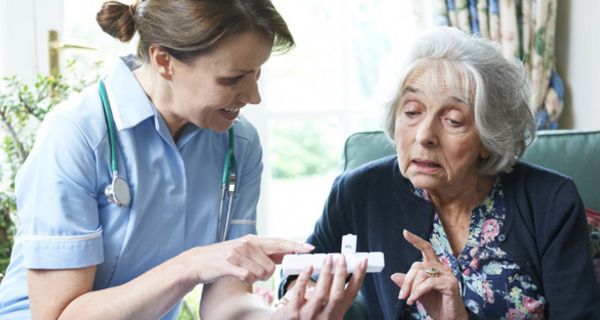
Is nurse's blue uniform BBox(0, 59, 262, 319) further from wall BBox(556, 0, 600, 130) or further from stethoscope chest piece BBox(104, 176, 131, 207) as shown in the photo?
wall BBox(556, 0, 600, 130)

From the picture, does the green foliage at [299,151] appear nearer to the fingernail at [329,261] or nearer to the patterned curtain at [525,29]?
the patterned curtain at [525,29]

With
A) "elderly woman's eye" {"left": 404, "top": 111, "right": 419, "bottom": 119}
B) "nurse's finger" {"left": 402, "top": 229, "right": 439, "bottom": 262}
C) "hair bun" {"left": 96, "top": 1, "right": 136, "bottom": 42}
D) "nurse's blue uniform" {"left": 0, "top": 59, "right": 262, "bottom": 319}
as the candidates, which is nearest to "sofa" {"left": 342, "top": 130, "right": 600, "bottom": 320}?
"elderly woman's eye" {"left": 404, "top": 111, "right": 419, "bottom": 119}

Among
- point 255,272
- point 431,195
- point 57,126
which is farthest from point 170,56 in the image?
point 431,195

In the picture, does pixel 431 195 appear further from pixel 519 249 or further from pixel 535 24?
pixel 535 24

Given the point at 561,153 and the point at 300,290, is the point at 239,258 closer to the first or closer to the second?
the point at 300,290

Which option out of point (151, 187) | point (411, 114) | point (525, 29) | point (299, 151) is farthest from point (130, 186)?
point (299, 151)

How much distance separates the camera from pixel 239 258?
1516 mm

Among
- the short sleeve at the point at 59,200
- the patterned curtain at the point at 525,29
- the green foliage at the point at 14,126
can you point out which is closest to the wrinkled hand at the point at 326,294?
the short sleeve at the point at 59,200

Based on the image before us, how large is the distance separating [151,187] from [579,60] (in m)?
2.09

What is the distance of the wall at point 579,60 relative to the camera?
3.11 meters

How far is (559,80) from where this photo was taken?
324 cm

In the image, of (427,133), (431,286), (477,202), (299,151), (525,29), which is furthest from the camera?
(299,151)

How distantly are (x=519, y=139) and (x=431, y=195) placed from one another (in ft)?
0.83

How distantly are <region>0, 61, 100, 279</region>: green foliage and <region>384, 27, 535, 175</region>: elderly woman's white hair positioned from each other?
1165 mm
